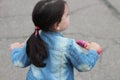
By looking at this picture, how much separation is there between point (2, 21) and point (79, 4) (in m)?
1.43

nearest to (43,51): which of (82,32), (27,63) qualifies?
(27,63)

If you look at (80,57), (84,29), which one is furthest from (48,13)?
(84,29)

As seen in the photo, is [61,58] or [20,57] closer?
[61,58]

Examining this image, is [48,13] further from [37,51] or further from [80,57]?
[80,57]

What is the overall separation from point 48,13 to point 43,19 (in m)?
0.06

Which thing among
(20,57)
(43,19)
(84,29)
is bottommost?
(84,29)

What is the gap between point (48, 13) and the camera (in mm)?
2703

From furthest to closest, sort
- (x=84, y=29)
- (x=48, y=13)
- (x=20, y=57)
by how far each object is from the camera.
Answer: (x=84, y=29)
(x=20, y=57)
(x=48, y=13)

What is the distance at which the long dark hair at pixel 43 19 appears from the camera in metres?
2.71

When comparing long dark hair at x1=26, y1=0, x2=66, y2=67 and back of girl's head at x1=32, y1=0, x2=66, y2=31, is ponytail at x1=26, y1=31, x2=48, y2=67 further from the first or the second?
back of girl's head at x1=32, y1=0, x2=66, y2=31

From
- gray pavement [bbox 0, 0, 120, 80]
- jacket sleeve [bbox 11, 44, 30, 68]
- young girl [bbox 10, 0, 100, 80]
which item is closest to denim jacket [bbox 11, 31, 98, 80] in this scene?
young girl [bbox 10, 0, 100, 80]

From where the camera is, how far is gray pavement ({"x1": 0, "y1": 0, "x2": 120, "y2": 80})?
181 inches

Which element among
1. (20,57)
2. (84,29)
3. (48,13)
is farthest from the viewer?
(84,29)

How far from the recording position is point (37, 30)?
111 inches
